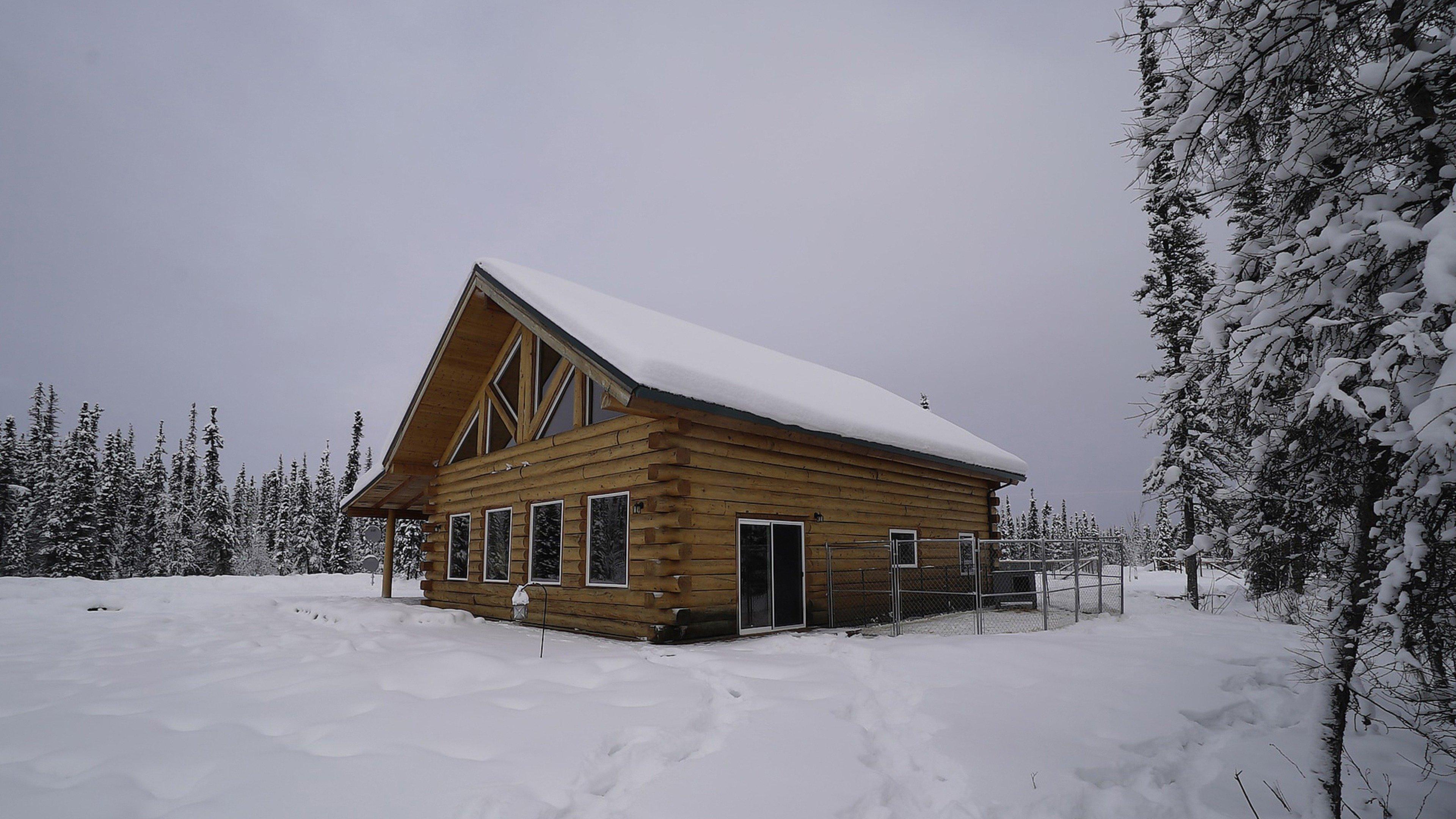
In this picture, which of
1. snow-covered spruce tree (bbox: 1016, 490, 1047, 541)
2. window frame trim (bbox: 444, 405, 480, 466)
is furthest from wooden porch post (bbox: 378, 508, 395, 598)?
snow-covered spruce tree (bbox: 1016, 490, 1047, 541)

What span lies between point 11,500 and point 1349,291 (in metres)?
59.0

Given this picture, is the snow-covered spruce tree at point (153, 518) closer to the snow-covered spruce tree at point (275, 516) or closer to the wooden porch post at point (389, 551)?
the snow-covered spruce tree at point (275, 516)

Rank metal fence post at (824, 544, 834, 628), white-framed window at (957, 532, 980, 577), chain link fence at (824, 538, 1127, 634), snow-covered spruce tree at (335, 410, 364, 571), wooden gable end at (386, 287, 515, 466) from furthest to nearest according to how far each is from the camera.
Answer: snow-covered spruce tree at (335, 410, 364, 571) → white-framed window at (957, 532, 980, 577) → wooden gable end at (386, 287, 515, 466) → metal fence post at (824, 544, 834, 628) → chain link fence at (824, 538, 1127, 634)

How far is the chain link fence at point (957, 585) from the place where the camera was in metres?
11.0

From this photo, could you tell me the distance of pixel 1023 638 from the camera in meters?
8.82

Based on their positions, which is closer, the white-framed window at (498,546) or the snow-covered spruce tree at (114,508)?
the white-framed window at (498,546)

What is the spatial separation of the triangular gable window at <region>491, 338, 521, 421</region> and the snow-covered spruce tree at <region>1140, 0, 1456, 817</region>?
11184mm

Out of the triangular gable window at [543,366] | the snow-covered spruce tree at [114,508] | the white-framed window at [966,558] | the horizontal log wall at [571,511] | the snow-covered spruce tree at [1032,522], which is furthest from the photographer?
the snow-covered spruce tree at [1032,522]

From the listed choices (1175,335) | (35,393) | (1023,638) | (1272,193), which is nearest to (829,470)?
(1023,638)

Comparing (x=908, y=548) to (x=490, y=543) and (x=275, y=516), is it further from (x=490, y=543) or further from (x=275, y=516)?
(x=275, y=516)

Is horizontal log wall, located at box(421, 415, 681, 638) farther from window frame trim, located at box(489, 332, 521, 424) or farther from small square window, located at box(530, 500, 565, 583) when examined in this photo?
window frame trim, located at box(489, 332, 521, 424)

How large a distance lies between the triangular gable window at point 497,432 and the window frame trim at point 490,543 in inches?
47.8

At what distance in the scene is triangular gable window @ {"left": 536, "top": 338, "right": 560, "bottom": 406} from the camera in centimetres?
1249

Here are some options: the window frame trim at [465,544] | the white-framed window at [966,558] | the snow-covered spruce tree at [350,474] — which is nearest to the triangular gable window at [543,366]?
the window frame trim at [465,544]
